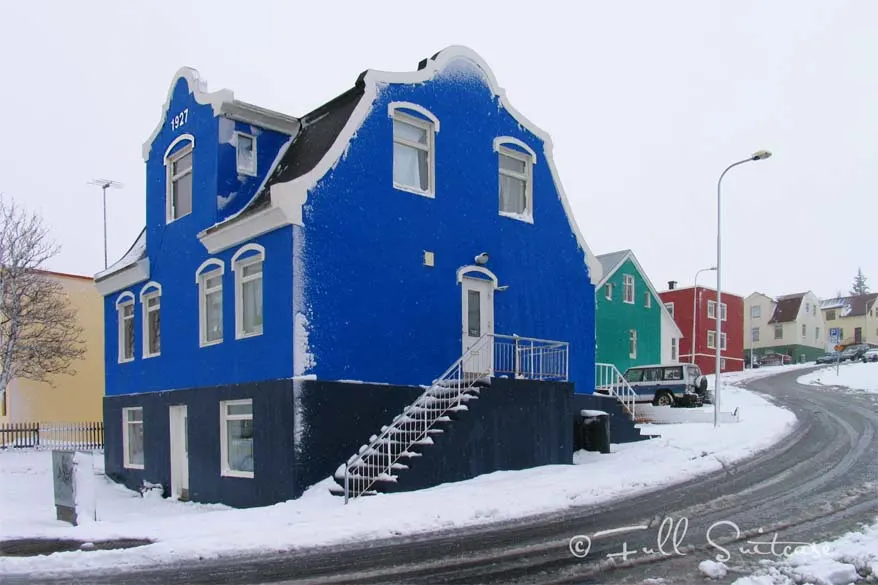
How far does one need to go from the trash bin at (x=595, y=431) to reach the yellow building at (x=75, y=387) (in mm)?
24751

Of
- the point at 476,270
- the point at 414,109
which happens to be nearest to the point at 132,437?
the point at 476,270

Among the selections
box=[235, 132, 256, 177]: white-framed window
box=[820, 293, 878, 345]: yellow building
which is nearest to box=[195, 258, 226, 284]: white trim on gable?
box=[235, 132, 256, 177]: white-framed window

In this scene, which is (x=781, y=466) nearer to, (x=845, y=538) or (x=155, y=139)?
(x=845, y=538)

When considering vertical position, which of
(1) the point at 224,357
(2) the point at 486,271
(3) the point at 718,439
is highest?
(2) the point at 486,271

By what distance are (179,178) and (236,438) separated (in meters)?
6.81

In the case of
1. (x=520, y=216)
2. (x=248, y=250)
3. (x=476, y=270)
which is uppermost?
(x=520, y=216)

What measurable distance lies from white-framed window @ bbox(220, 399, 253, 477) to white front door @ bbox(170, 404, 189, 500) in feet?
Answer: 6.19

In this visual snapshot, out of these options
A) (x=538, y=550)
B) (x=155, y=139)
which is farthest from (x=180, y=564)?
(x=155, y=139)

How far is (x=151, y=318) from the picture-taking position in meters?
21.2

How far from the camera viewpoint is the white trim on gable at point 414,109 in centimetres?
1749

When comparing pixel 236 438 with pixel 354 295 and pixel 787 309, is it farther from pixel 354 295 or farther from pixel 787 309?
pixel 787 309

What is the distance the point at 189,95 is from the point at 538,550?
14227mm

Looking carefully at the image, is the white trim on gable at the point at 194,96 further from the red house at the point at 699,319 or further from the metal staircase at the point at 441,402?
the red house at the point at 699,319

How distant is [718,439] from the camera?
68.9 feet
